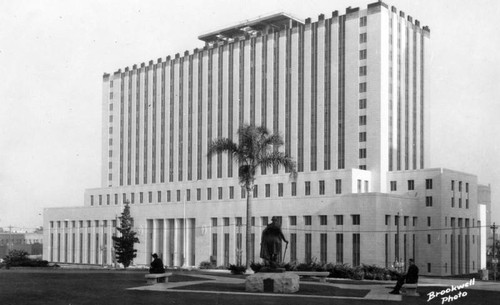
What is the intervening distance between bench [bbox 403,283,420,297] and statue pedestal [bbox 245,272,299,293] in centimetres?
417

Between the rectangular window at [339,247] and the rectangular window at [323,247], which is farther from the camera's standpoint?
the rectangular window at [323,247]

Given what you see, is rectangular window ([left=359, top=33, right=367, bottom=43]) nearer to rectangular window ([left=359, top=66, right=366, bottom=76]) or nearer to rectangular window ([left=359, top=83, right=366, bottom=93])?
rectangular window ([left=359, top=66, right=366, bottom=76])

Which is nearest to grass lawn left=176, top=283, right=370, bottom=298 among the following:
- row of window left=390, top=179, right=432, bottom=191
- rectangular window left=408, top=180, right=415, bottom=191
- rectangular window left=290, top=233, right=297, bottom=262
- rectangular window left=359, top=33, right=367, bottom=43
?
rectangular window left=290, top=233, right=297, bottom=262

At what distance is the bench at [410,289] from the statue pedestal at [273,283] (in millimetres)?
4174

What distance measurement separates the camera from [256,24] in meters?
113

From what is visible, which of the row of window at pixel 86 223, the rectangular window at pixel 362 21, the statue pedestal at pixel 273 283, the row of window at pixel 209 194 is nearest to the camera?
the statue pedestal at pixel 273 283

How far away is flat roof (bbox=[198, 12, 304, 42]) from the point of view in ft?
356

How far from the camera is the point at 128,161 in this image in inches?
5167

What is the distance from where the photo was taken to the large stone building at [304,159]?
293ft

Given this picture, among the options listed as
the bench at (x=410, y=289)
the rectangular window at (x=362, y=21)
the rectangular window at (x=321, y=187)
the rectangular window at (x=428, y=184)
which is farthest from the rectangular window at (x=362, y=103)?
the bench at (x=410, y=289)

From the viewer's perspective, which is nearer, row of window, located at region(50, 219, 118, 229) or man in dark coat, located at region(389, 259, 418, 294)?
man in dark coat, located at region(389, 259, 418, 294)

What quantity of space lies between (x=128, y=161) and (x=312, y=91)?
44.5m

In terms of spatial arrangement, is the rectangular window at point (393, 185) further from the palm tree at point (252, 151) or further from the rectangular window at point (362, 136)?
the palm tree at point (252, 151)

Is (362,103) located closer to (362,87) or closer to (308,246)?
(362,87)
